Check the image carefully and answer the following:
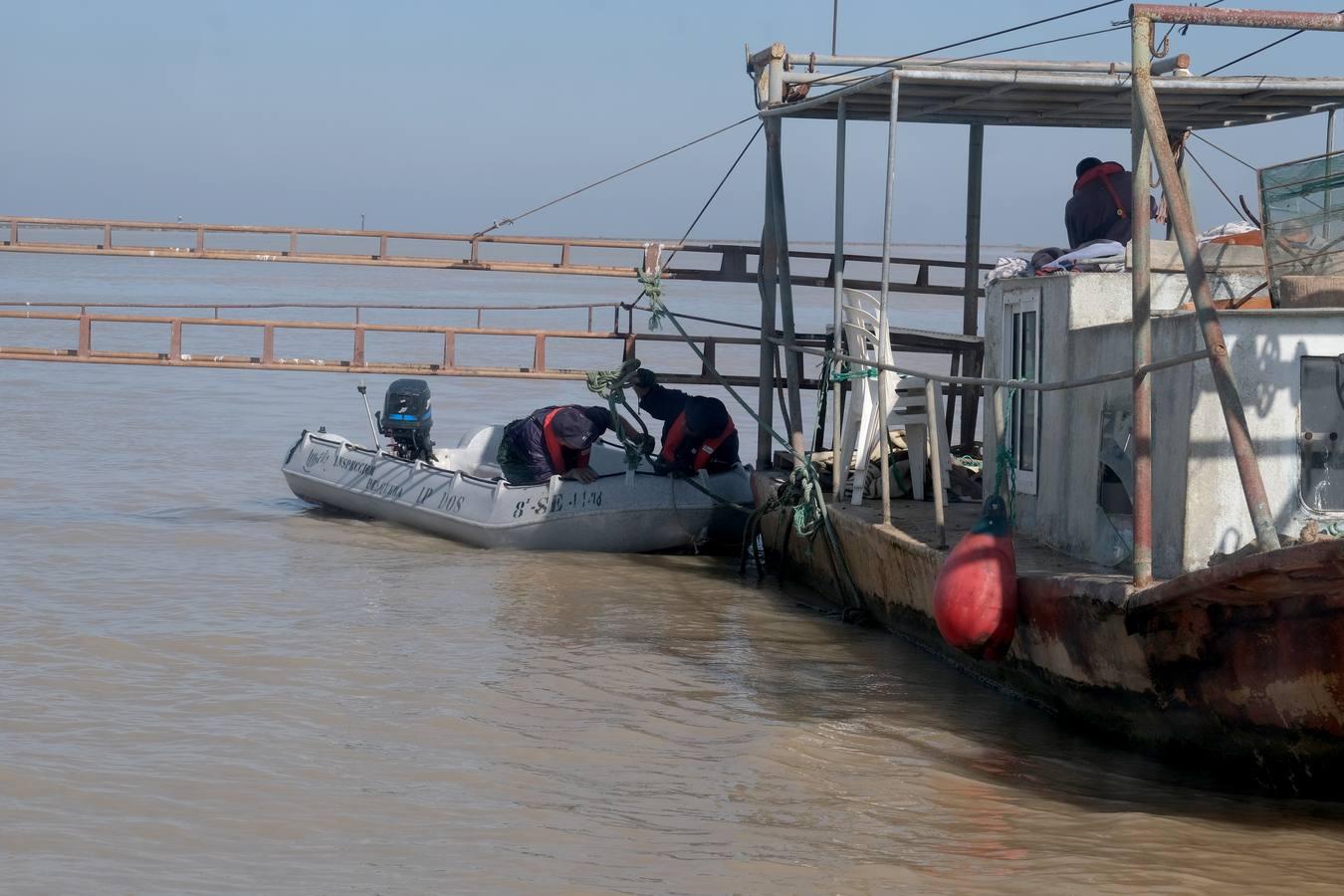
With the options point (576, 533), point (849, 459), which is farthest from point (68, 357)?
point (849, 459)

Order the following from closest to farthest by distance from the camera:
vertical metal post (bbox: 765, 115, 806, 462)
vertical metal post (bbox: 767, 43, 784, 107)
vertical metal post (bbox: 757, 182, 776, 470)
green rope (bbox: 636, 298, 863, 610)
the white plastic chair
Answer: the white plastic chair
green rope (bbox: 636, 298, 863, 610)
vertical metal post (bbox: 767, 43, 784, 107)
vertical metal post (bbox: 765, 115, 806, 462)
vertical metal post (bbox: 757, 182, 776, 470)

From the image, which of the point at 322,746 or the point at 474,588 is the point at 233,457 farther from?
the point at 322,746

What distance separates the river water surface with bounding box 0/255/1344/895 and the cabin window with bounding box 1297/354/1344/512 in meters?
1.30

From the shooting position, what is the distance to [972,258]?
1212 centimetres

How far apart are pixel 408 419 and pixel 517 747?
7.07 meters

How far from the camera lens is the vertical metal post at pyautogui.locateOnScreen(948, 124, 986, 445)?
38.8 feet

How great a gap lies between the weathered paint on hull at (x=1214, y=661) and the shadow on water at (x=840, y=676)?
16 cm

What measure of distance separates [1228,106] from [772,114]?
3.01 metres

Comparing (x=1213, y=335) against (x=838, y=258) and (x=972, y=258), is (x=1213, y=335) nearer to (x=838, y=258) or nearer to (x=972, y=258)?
(x=838, y=258)

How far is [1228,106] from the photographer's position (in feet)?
32.9

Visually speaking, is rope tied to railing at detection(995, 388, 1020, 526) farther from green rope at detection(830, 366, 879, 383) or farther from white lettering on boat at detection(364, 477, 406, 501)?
white lettering on boat at detection(364, 477, 406, 501)

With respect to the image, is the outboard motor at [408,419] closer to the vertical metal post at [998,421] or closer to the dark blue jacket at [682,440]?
the dark blue jacket at [682,440]

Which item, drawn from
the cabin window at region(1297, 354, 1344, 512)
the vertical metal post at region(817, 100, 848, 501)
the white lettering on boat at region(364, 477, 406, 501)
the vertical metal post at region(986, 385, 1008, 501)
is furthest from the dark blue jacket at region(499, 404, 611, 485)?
the cabin window at region(1297, 354, 1344, 512)

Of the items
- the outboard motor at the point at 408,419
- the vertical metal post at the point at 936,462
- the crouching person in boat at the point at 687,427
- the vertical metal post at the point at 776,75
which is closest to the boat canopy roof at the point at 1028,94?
the vertical metal post at the point at 776,75
